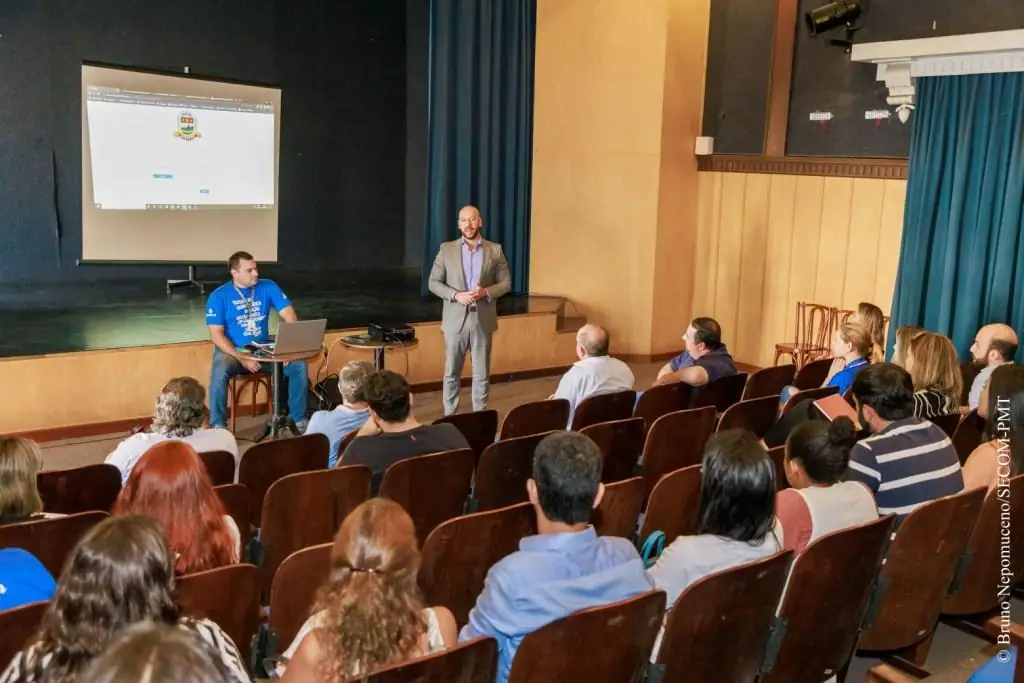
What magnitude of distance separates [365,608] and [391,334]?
4.60 metres

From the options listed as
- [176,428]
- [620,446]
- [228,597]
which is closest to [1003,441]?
[620,446]

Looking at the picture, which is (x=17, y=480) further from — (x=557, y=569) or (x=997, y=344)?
(x=997, y=344)

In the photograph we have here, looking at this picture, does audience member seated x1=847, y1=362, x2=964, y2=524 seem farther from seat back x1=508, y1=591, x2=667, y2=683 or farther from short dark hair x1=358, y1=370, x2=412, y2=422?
short dark hair x1=358, y1=370, x2=412, y2=422

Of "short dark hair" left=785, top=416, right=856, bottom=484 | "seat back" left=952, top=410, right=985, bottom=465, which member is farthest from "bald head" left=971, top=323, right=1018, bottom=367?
"short dark hair" left=785, top=416, right=856, bottom=484

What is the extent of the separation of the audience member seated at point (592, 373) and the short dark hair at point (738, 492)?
227 centimetres

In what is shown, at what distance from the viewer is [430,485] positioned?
3324 mm

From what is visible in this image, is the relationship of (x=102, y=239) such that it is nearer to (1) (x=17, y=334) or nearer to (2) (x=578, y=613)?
(1) (x=17, y=334)

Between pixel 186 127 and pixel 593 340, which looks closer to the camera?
pixel 593 340

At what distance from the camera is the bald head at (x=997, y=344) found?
4.73 meters

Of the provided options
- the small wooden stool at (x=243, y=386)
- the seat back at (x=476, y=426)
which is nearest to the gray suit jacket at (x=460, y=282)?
the small wooden stool at (x=243, y=386)

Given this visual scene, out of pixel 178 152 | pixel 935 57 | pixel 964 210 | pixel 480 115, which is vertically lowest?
pixel 964 210

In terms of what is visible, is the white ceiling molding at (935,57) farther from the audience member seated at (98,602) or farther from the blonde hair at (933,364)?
the audience member seated at (98,602)

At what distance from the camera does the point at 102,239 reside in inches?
307

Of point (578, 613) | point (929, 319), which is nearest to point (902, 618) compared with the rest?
point (578, 613)
